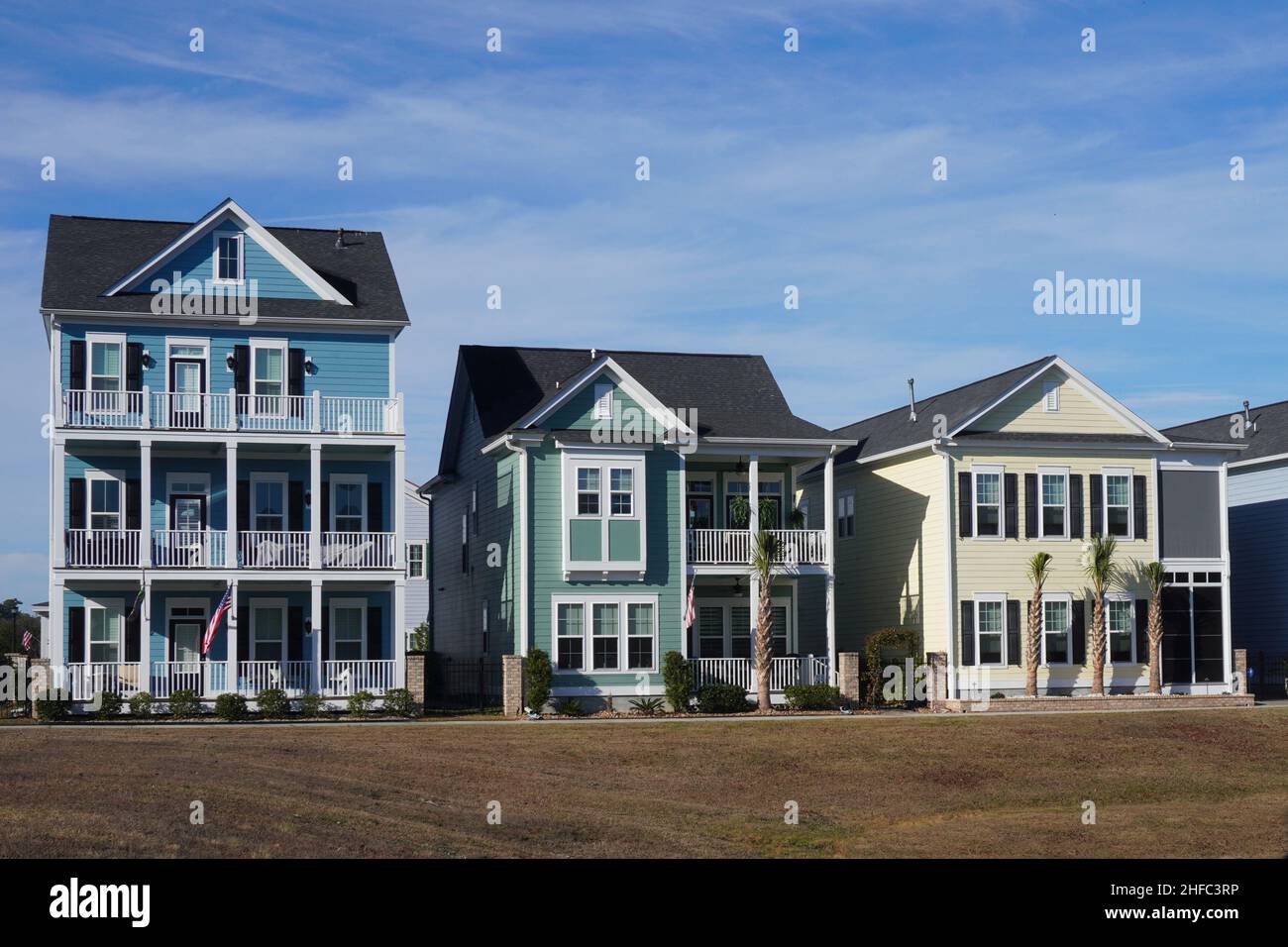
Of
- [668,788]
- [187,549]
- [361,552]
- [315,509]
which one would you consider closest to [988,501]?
[361,552]

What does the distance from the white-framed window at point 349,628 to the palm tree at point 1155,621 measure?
1930 cm

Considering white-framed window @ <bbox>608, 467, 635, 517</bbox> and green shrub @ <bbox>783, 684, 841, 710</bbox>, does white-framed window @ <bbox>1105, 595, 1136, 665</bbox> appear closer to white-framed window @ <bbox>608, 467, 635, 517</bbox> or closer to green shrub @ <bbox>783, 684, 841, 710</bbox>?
green shrub @ <bbox>783, 684, 841, 710</bbox>

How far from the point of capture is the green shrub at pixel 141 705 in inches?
1310

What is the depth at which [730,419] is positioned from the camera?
3906cm

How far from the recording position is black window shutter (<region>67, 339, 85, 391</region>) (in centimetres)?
3575

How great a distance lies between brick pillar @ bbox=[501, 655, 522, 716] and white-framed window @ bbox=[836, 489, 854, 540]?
12539 mm

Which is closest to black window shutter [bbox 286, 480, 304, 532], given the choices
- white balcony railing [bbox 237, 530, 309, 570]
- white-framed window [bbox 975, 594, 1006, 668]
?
white balcony railing [bbox 237, 530, 309, 570]

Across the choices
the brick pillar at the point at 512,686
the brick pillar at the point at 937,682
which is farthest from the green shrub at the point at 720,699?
the brick pillar at the point at 937,682

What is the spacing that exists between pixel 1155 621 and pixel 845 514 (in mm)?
9075

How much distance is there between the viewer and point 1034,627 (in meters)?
38.2

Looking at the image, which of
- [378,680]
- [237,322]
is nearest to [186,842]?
[378,680]

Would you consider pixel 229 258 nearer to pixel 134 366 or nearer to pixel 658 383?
pixel 134 366
